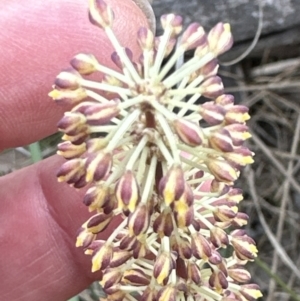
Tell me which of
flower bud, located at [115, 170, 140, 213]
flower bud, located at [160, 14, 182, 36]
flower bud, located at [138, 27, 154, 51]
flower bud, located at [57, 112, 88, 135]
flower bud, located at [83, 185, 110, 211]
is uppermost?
flower bud, located at [160, 14, 182, 36]

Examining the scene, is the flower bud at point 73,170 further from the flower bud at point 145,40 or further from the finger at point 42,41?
the finger at point 42,41

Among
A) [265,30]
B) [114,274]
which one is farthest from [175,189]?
[265,30]

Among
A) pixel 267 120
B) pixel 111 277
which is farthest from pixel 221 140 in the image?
pixel 267 120

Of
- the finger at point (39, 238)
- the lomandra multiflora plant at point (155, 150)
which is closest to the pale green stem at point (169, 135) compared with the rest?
the lomandra multiflora plant at point (155, 150)

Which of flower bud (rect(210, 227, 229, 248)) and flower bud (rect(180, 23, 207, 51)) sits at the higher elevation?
flower bud (rect(180, 23, 207, 51))

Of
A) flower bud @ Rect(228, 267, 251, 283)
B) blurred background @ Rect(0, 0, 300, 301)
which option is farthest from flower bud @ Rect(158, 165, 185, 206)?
blurred background @ Rect(0, 0, 300, 301)

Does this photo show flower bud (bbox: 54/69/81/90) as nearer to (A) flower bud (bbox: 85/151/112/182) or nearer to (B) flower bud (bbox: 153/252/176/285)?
(A) flower bud (bbox: 85/151/112/182)
